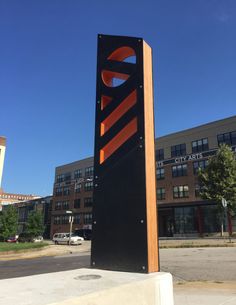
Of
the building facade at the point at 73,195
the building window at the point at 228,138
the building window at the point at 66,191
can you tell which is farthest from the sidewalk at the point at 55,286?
the building window at the point at 66,191

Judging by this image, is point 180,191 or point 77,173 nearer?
point 180,191

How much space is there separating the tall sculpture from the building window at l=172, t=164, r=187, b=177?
1862 inches

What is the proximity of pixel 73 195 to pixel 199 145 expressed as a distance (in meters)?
35.7

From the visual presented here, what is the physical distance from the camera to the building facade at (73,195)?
6969cm

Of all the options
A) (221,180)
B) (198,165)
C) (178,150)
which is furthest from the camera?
(178,150)

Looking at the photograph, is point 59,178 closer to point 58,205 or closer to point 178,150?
point 58,205

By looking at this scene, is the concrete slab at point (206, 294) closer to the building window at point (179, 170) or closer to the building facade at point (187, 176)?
the building facade at point (187, 176)

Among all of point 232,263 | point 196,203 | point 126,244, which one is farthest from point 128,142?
point 196,203

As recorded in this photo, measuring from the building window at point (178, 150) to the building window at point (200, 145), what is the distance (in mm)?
1965

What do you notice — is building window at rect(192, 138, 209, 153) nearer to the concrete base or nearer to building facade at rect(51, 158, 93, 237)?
building facade at rect(51, 158, 93, 237)

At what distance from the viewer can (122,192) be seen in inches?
155

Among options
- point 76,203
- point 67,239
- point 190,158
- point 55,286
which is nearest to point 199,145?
point 190,158

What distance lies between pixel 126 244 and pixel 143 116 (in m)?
1.57

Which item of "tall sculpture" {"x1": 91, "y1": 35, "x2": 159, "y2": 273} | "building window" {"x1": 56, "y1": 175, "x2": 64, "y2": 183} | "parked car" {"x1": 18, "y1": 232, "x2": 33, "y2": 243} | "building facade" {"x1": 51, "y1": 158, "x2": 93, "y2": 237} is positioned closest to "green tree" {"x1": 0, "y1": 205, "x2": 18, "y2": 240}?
"parked car" {"x1": 18, "y1": 232, "x2": 33, "y2": 243}
